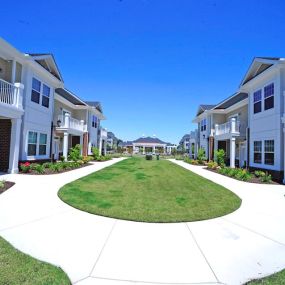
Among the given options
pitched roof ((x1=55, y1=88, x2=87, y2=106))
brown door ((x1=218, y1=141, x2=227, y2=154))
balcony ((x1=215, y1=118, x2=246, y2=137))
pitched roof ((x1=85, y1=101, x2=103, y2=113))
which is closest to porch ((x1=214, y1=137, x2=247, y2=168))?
brown door ((x1=218, y1=141, x2=227, y2=154))

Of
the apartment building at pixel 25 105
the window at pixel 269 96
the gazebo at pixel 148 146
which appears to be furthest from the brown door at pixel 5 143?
the gazebo at pixel 148 146

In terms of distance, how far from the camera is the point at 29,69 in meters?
14.3

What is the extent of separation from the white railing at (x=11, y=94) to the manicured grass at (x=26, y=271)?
411 inches

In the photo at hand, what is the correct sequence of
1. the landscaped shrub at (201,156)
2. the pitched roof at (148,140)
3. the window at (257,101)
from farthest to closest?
the pitched roof at (148,140), the landscaped shrub at (201,156), the window at (257,101)

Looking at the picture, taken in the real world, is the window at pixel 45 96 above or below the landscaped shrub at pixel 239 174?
above

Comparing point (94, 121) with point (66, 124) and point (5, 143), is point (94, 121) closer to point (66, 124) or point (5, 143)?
point (66, 124)

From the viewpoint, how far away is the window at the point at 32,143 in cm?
1506

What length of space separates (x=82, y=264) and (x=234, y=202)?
5985 millimetres

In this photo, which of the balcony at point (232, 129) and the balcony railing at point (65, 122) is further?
the balcony railing at point (65, 122)

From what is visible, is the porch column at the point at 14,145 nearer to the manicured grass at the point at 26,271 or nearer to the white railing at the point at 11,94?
the white railing at the point at 11,94

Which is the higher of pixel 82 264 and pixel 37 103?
pixel 37 103

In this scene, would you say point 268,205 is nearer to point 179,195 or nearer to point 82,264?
point 179,195

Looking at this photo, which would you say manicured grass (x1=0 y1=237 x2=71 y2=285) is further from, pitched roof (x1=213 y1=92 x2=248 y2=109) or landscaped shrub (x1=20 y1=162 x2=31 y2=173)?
pitched roof (x1=213 y1=92 x2=248 y2=109)

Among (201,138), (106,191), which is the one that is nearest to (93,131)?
(201,138)
